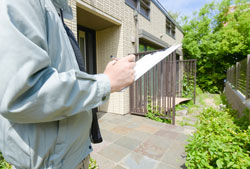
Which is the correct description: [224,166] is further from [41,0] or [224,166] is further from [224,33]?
[224,33]

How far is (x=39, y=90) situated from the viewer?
472 millimetres

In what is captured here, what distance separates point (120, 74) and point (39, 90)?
35 cm

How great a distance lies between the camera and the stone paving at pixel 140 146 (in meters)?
2.13

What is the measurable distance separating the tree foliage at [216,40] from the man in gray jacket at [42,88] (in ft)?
35.3

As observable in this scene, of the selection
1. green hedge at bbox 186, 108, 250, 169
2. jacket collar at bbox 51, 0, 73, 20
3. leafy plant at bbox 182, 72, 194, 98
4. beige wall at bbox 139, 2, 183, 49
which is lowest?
green hedge at bbox 186, 108, 250, 169

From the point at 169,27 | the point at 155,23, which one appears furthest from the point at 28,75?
the point at 169,27

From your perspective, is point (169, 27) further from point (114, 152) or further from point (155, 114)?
point (114, 152)

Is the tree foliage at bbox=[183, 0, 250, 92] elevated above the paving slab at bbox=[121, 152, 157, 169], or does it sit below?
above

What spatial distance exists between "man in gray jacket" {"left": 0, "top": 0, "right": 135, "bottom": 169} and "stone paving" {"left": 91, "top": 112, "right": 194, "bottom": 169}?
5.61 feet

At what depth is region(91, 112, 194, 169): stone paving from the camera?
2131mm

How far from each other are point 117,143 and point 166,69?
2.53 meters

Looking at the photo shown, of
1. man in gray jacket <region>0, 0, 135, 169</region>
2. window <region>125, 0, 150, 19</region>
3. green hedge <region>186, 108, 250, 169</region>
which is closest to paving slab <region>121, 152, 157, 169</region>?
green hedge <region>186, 108, 250, 169</region>

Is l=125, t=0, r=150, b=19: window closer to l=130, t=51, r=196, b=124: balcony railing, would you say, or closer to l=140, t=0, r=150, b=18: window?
l=140, t=0, r=150, b=18: window

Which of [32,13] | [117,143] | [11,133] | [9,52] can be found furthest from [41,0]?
[117,143]
